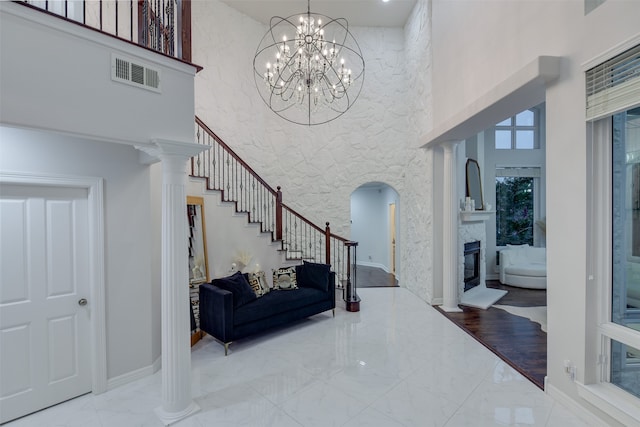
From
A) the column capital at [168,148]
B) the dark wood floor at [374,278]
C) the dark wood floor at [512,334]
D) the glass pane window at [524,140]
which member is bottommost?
the dark wood floor at [374,278]

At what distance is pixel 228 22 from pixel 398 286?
23.1 ft

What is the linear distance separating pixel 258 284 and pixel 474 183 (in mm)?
5046

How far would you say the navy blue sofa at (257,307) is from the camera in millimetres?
3912

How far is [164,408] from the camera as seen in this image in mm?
2662

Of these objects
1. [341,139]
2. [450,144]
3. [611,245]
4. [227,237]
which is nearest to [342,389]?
[611,245]

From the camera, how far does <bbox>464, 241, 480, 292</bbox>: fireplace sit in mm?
6254

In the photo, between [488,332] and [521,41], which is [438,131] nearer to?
[521,41]

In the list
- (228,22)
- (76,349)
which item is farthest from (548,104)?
(228,22)

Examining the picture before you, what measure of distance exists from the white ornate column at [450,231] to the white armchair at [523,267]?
2.54 metres

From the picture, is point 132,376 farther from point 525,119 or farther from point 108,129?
point 525,119

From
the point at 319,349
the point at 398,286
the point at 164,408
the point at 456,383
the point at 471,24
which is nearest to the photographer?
the point at 164,408

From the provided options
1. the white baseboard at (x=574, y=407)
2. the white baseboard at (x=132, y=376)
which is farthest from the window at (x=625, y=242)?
the white baseboard at (x=132, y=376)

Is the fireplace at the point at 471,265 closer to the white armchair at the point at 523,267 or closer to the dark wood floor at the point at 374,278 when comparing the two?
the white armchair at the point at 523,267

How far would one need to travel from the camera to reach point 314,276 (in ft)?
17.2
